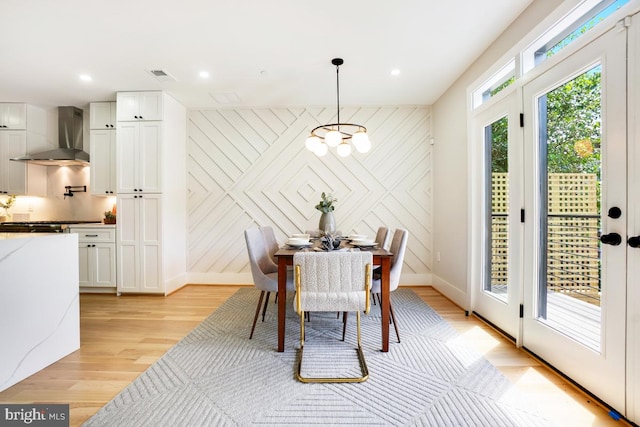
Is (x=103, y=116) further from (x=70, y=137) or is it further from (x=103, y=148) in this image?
(x=70, y=137)

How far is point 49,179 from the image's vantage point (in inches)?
170

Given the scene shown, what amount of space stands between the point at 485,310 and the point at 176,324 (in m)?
2.97

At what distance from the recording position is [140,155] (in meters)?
3.77

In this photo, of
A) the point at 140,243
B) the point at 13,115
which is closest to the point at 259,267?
the point at 140,243

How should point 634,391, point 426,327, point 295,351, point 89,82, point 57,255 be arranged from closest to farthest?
point 634,391
point 57,255
point 295,351
point 426,327
point 89,82

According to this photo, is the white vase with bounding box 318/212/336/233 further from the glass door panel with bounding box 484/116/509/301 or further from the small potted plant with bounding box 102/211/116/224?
the small potted plant with bounding box 102/211/116/224

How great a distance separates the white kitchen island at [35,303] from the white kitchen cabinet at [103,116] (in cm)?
235

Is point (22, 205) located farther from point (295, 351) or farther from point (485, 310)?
point (485, 310)

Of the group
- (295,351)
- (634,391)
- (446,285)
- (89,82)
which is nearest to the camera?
(634,391)

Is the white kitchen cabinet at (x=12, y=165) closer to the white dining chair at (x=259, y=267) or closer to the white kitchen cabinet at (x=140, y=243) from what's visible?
the white kitchen cabinet at (x=140, y=243)

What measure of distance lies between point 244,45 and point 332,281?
2277 millimetres

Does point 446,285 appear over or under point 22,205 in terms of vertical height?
under

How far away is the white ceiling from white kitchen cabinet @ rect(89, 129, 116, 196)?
509 millimetres

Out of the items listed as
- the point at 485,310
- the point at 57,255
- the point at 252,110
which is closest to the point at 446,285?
the point at 485,310
